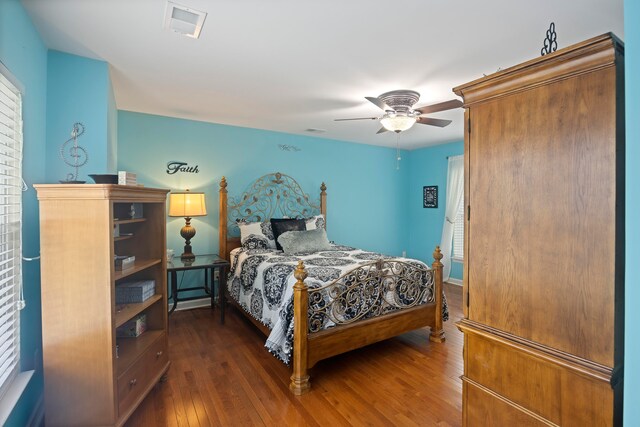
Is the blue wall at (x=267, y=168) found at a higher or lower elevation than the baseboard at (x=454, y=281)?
higher

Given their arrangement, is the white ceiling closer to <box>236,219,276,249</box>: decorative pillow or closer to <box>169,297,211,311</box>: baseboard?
<box>236,219,276,249</box>: decorative pillow

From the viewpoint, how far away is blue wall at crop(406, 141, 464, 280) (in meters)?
5.52

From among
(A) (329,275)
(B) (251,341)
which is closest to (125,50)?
(A) (329,275)

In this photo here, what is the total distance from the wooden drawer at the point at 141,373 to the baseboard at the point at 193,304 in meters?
1.67

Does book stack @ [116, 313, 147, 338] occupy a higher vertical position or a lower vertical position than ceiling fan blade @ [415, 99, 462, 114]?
lower

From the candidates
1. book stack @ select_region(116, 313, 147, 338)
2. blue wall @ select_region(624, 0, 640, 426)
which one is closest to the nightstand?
book stack @ select_region(116, 313, 147, 338)

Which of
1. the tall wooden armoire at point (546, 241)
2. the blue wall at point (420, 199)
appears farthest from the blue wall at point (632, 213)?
the blue wall at point (420, 199)

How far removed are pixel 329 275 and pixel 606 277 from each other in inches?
74.9

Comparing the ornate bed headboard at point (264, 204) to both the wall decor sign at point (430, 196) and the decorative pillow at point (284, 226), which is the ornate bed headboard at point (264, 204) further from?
the wall decor sign at point (430, 196)

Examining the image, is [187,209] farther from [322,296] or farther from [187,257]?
[322,296]

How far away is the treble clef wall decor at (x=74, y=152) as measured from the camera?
219 cm

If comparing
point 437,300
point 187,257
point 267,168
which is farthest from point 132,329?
point 267,168

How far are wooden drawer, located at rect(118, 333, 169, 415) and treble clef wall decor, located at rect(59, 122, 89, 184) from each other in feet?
4.31

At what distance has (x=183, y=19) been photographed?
6.07 ft
